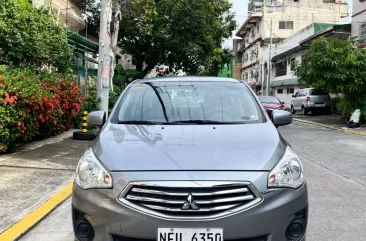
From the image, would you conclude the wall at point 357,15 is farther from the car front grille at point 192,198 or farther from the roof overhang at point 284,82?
the car front grille at point 192,198

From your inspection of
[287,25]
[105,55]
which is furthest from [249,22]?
[105,55]

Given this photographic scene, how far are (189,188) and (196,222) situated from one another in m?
0.23

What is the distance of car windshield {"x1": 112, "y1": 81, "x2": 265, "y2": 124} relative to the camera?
3865mm

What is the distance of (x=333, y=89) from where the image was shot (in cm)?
1775

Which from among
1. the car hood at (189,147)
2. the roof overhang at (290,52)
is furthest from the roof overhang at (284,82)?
the car hood at (189,147)

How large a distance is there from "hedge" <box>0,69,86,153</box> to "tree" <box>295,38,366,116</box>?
37.5 ft

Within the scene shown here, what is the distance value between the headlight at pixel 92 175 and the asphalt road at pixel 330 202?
122 cm

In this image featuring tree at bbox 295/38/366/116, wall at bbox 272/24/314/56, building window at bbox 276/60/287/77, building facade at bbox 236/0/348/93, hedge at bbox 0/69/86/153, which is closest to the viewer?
hedge at bbox 0/69/86/153

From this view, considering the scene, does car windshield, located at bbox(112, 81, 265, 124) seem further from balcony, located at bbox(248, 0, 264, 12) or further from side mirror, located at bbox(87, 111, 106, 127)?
balcony, located at bbox(248, 0, 264, 12)

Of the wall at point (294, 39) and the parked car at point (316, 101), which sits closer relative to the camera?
the parked car at point (316, 101)

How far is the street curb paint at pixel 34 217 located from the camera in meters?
3.87

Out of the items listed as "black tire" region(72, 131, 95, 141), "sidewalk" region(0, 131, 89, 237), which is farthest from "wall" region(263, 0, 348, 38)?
"sidewalk" region(0, 131, 89, 237)

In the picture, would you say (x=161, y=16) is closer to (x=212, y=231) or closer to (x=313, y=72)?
(x=313, y=72)

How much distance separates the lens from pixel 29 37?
9719 mm
